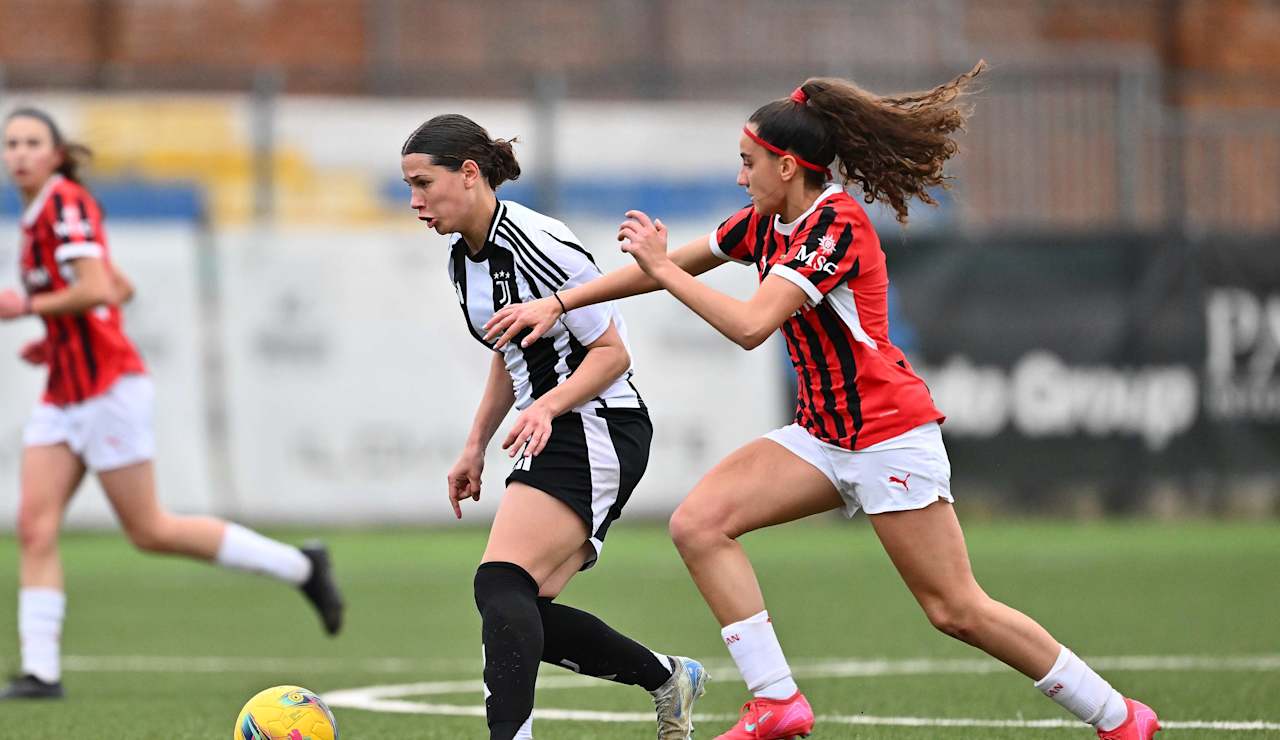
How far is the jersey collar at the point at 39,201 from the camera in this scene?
25.7 feet

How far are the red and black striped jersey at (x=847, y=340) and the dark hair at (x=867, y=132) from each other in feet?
0.43

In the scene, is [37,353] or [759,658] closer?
[759,658]

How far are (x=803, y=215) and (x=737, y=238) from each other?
342 millimetres

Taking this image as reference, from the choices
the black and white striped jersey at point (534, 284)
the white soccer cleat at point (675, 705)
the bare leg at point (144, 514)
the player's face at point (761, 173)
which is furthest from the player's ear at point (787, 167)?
the bare leg at point (144, 514)

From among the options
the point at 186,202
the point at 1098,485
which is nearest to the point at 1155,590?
the point at 1098,485

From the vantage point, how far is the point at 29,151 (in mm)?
7824

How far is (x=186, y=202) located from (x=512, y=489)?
1400 centimetres

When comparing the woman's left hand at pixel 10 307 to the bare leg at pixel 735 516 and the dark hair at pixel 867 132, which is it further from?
the dark hair at pixel 867 132

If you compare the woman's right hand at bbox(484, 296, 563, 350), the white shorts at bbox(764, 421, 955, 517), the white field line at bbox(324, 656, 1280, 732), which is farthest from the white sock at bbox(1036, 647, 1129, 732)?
the woman's right hand at bbox(484, 296, 563, 350)

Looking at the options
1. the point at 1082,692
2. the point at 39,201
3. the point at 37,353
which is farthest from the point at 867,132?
the point at 37,353

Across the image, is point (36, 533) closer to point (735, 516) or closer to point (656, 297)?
point (735, 516)

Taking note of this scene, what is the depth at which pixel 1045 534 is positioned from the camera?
15.0 metres

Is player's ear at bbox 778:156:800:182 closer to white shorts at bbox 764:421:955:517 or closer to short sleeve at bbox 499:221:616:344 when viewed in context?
short sleeve at bbox 499:221:616:344

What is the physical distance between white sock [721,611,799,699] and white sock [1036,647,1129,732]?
73 cm
